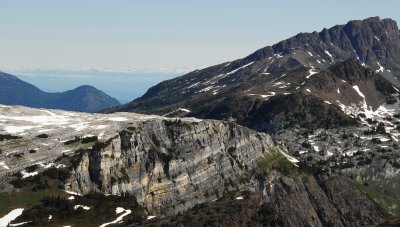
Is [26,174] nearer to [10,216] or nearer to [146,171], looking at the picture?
[10,216]

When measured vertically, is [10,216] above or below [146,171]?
above

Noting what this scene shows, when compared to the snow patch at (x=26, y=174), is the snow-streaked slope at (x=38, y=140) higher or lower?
higher

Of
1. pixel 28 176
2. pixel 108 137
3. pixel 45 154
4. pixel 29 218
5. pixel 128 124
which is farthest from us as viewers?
pixel 128 124

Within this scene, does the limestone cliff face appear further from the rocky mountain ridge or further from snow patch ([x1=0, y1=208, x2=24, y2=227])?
snow patch ([x1=0, y1=208, x2=24, y2=227])

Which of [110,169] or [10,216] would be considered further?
[110,169]

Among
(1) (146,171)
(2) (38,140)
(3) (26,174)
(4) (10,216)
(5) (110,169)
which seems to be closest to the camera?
(4) (10,216)

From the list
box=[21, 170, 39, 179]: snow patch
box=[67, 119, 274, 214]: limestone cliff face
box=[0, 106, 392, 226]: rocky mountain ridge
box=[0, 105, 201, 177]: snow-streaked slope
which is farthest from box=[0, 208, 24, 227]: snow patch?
Result: box=[67, 119, 274, 214]: limestone cliff face

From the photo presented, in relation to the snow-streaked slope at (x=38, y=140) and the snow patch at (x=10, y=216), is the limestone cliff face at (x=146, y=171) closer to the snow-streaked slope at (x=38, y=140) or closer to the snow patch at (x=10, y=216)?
the snow-streaked slope at (x=38, y=140)

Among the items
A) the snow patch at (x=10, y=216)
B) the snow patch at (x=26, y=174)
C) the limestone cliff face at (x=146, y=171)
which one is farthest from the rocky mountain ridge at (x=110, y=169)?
the snow patch at (x=10, y=216)

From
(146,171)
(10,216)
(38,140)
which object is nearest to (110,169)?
(146,171)

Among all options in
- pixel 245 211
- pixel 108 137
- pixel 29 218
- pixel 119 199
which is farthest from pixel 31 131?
pixel 245 211

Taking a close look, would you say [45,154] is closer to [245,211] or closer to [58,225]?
[58,225]
